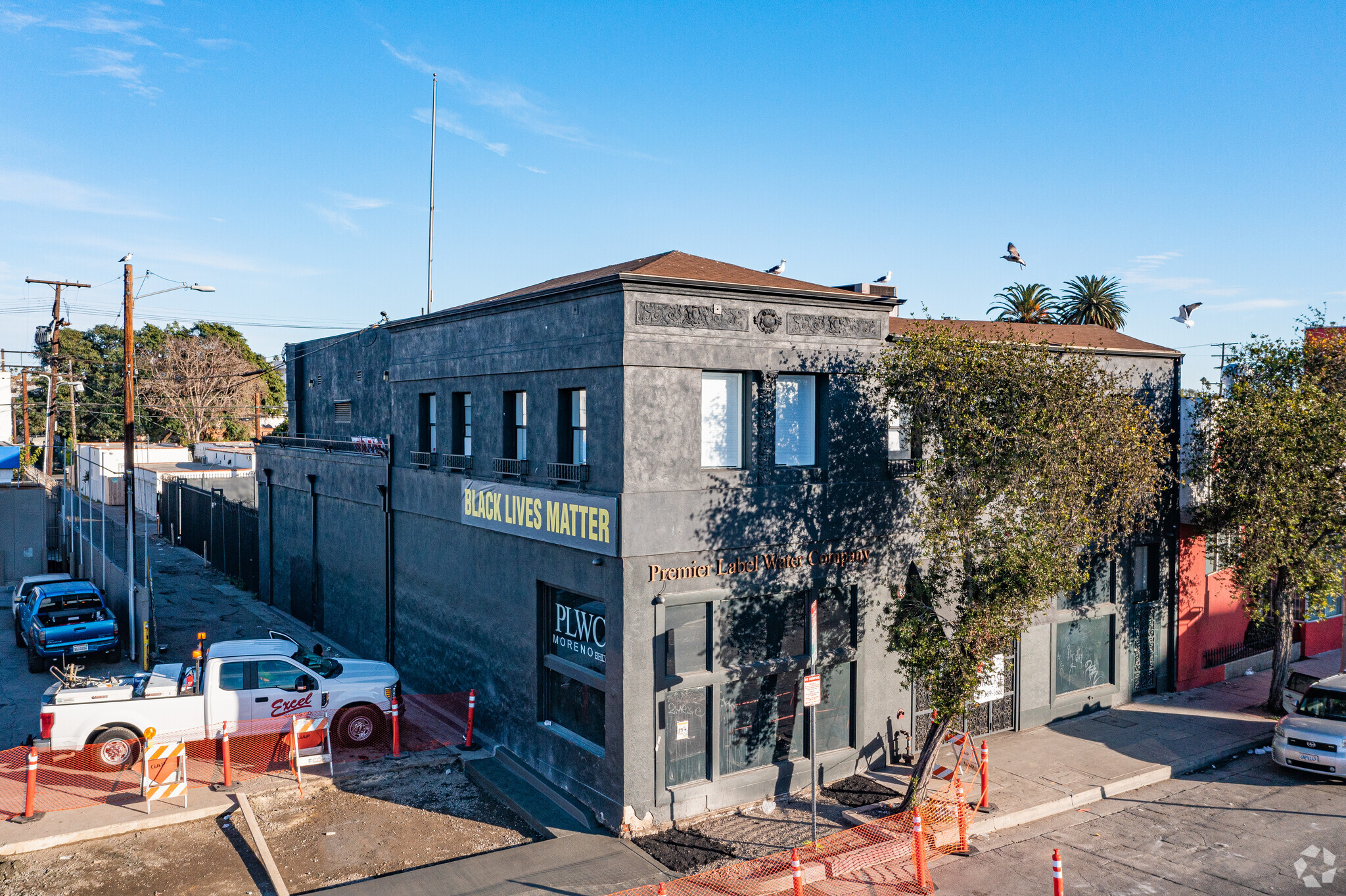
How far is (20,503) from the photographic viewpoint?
110ft

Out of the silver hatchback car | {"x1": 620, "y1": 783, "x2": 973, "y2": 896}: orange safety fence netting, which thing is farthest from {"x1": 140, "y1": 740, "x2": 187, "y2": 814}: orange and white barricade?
the silver hatchback car

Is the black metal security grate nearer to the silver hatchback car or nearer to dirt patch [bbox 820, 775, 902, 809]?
dirt patch [bbox 820, 775, 902, 809]

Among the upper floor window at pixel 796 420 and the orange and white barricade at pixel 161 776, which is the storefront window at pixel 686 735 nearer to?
the upper floor window at pixel 796 420

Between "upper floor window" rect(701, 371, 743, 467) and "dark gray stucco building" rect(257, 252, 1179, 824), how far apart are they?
41mm

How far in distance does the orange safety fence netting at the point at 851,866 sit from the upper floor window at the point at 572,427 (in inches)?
253

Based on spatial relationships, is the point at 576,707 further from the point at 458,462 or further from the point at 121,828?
the point at 121,828

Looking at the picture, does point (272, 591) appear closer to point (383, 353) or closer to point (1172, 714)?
point (383, 353)

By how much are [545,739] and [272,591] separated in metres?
18.1

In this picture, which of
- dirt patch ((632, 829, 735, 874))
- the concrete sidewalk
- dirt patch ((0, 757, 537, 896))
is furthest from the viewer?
the concrete sidewalk

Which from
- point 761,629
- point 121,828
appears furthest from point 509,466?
point 121,828

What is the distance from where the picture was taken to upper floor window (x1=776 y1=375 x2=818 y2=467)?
15094 millimetres

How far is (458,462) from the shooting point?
17.9 metres

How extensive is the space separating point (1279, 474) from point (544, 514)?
47.1 ft

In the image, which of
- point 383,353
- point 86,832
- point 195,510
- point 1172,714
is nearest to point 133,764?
point 86,832
